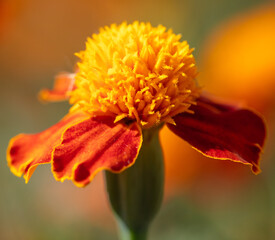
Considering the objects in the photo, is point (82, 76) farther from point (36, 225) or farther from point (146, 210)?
point (36, 225)

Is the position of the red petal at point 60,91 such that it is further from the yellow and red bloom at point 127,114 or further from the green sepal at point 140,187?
the green sepal at point 140,187

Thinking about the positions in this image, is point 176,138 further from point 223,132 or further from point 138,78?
point 138,78

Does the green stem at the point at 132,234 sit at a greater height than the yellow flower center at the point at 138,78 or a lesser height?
lesser

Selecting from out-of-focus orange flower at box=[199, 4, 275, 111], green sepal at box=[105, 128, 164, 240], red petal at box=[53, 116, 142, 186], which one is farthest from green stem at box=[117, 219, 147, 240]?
out-of-focus orange flower at box=[199, 4, 275, 111]

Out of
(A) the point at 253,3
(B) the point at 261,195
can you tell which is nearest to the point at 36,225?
(B) the point at 261,195

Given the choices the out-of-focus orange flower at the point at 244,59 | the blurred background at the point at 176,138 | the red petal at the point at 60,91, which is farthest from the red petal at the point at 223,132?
the out-of-focus orange flower at the point at 244,59

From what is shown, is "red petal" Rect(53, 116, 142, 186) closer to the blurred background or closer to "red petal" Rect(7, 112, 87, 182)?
"red petal" Rect(7, 112, 87, 182)

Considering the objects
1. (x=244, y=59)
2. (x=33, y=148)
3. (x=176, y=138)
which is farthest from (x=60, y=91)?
(x=244, y=59)
